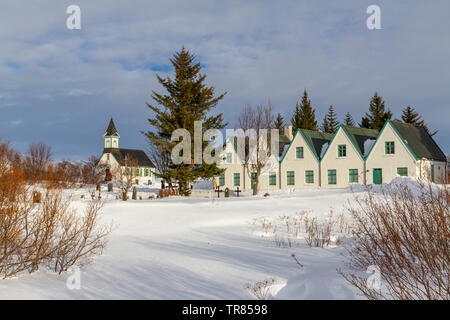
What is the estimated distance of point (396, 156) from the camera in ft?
119

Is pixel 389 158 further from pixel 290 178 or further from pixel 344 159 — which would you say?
pixel 290 178

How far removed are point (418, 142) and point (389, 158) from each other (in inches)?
156

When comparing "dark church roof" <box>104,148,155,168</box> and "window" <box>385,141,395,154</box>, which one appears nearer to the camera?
"window" <box>385,141,395,154</box>

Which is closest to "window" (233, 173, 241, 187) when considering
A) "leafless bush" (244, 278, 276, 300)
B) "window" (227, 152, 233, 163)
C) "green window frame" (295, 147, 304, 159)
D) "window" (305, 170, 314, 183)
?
"window" (227, 152, 233, 163)

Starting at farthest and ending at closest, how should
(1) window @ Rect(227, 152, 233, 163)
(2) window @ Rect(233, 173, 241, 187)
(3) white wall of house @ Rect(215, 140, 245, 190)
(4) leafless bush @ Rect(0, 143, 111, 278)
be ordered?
(1) window @ Rect(227, 152, 233, 163) → (2) window @ Rect(233, 173, 241, 187) → (3) white wall of house @ Rect(215, 140, 245, 190) → (4) leafless bush @ Rect(0, 143, 111, 278)

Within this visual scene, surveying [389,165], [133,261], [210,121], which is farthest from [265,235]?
[389,165]

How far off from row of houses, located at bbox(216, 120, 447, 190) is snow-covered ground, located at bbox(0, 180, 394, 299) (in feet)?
61.0

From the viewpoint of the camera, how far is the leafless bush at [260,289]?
7688 mm

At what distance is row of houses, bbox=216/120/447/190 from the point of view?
36281 millimetres

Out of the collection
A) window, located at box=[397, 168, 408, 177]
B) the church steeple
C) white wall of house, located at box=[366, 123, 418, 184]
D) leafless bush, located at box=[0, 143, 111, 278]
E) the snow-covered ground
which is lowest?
the snow-covered ground

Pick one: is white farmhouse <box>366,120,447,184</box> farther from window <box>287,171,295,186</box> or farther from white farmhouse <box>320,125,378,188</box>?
window <box>287,171,295,186</box>

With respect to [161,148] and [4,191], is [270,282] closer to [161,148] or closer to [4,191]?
[4,191]

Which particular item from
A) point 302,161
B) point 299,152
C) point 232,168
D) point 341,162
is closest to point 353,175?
point 341,162
